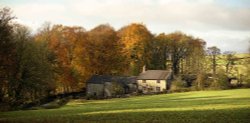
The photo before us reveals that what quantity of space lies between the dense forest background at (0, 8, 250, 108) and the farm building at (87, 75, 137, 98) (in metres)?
3.67

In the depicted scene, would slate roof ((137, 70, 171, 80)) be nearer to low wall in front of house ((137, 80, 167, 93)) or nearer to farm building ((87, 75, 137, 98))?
low wall in front of house ((137, 80, 167, 93))

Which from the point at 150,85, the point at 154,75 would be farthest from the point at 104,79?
the point at 154,75

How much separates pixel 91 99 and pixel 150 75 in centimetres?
1977

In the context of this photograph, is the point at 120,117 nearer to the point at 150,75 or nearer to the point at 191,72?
the point at 150,75

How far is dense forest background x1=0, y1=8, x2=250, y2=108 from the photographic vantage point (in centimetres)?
6319

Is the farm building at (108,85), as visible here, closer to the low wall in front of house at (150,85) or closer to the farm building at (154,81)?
the low wall in front of house at (150,85)

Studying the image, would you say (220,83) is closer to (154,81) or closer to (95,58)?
(154,81)

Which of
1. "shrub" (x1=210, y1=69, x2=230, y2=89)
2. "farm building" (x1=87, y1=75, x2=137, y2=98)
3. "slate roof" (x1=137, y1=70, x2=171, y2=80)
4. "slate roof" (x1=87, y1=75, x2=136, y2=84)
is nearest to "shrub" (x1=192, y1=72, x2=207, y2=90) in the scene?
"shrub" (x1=210, y1=69, x2=230, y2=89)

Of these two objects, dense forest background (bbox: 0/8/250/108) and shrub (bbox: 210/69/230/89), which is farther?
shrub (bbox: 210/69/230/89)

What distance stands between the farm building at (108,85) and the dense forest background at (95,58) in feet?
12.0

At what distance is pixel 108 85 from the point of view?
291 feet

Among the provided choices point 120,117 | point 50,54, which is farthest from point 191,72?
point 120,117

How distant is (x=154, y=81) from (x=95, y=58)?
15050mm

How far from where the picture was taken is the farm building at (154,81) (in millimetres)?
92500
